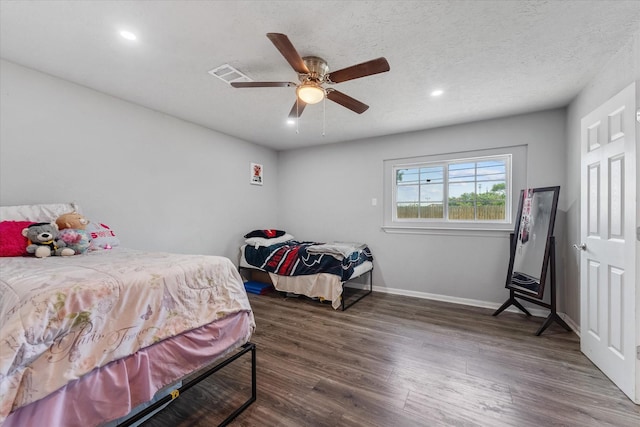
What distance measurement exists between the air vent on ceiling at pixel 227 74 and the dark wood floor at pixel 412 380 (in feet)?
7.89

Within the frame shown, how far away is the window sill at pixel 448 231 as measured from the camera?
3.38 metres

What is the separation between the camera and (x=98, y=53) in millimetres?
2059

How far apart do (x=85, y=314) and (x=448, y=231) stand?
372 cm

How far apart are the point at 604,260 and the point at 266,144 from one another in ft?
14.1

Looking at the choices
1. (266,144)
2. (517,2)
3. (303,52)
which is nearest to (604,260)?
(517,2)

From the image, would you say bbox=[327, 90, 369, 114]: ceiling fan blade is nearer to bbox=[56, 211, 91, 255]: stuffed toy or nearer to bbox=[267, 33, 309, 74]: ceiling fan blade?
bbox=[267, 33, 309, 74]: ceiling fan blade

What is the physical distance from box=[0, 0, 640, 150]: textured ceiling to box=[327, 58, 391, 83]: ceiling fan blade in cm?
24

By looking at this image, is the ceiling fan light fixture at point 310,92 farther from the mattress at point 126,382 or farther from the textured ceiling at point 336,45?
the mattress at point 126,382

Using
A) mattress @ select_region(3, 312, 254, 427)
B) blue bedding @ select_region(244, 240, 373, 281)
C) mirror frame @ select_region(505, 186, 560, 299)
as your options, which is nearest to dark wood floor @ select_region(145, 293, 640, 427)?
mirror frame @ select_region(505, 186, 560, 299)

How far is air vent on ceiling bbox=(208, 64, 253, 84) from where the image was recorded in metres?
2.25

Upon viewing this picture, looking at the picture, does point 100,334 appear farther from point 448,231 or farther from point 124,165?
point 448,231

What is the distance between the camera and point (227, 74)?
92.2 inches

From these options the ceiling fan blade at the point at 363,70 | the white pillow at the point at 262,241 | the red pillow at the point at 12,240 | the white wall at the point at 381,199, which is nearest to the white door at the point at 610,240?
the white wall at the point at 381,199

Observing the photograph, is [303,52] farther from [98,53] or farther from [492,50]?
[98,53]
